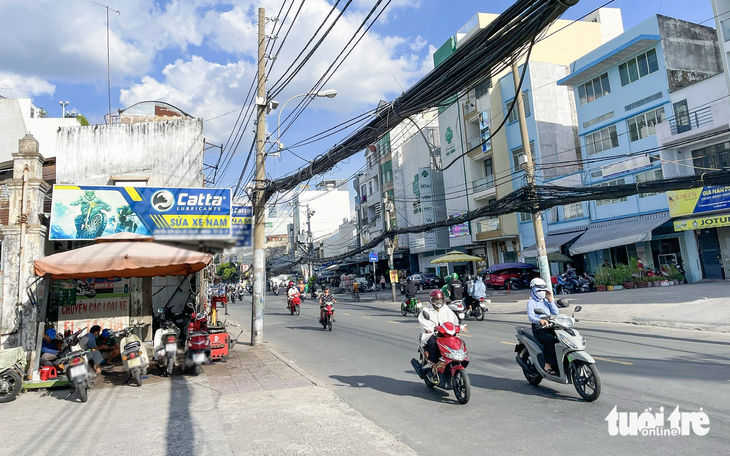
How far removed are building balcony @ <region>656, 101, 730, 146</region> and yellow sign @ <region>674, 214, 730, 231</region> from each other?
393cm

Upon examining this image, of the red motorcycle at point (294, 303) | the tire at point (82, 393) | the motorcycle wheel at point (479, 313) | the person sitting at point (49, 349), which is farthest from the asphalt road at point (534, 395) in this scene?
the red motorcycle at point (294, 303)

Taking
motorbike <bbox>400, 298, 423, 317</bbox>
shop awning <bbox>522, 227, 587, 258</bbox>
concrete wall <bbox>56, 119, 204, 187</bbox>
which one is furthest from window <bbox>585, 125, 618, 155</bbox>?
concrete wall <bbox>56, 119, 204, 187</bbox>

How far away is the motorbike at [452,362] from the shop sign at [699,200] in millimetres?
20746

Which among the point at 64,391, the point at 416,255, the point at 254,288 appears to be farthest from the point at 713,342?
the point at 416,255

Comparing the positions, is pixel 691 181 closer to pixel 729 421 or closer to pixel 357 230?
pixel 729 421

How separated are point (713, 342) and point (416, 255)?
3901 centimetres

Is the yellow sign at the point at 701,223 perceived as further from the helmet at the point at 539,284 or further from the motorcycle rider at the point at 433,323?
the motorcycle rider at the point at 433,323

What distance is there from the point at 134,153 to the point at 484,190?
26.8m

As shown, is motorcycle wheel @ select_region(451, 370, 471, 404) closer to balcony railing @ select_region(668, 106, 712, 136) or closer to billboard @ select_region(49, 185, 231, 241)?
billboard @ select_region(49, 185, 231, 241)

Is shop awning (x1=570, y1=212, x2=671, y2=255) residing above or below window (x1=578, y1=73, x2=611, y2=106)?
below

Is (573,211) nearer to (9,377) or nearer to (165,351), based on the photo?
(165,351)

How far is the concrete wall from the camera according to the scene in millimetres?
14367

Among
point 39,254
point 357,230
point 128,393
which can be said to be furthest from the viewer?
point 357,230

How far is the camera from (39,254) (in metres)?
9.59
